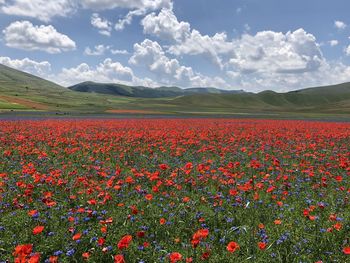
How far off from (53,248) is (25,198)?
2.85 meters

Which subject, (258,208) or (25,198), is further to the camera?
(25,198)

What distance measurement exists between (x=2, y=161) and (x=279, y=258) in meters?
10.6

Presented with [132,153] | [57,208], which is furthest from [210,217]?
[132,153]

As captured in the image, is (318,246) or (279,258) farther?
(318,246)

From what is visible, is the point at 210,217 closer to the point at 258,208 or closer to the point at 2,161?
the point at 258,208

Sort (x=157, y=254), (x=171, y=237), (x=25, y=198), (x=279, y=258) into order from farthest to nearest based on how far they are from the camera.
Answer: (x=25, y=198) < (x=171, y=237) < (x=157, y=254) < (x=279, y=258)

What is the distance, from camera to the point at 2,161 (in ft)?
39.2

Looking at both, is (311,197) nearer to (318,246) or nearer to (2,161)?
(318,246)

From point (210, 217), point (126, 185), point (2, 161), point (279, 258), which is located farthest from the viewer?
point (2, 161)

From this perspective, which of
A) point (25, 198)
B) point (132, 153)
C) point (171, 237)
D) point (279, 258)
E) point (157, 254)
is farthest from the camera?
point (132, 153)

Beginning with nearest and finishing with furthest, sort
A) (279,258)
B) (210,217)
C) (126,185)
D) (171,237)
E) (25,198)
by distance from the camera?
1. (279,258)
2. (171,237)
3. (210,217)
4. (25,198)
5. (126,185)

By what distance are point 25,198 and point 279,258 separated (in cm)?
570

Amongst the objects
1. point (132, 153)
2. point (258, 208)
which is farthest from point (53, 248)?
point (132, 153)

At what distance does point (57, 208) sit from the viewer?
664 centimetres
